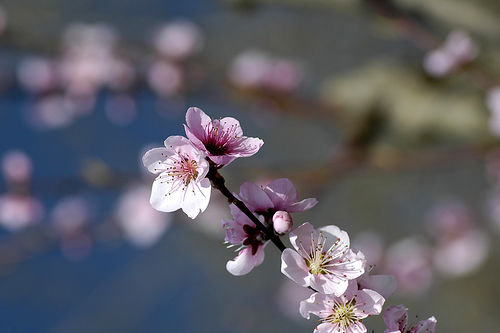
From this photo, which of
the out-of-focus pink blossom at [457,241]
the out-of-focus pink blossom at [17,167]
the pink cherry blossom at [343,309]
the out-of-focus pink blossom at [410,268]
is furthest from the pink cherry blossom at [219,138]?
the out-of-focus pink blossom at [457,241]

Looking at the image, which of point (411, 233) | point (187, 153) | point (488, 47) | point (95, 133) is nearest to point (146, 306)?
point (95, 133)

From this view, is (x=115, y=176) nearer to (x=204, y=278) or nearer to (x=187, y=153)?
(x=187, y=153)

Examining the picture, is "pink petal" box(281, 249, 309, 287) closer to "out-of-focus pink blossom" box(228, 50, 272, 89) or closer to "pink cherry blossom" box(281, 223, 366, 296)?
"pink cherry blossom" box(281, 223, 366, 296)

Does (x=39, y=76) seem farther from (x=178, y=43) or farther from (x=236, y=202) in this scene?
(x=236, y=202)

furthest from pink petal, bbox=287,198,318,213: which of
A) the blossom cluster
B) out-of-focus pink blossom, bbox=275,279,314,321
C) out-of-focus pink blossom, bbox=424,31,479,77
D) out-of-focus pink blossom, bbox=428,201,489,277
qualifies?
out-of-focus pink blossom, bbox=275,279,314,321

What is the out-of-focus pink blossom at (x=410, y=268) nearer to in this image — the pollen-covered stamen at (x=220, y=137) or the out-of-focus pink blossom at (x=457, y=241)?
the out-of-focus pink blossom at (x=457, y=241)

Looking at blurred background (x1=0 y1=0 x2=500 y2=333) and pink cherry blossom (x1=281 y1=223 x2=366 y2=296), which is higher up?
pink cherry blossom (x1=281 y1=223 x2=366 y2=296)
